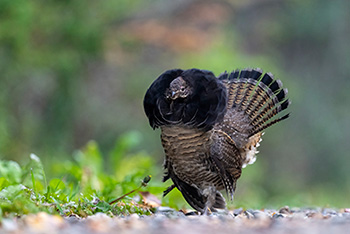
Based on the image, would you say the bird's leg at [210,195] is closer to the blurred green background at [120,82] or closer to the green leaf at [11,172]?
the green leaf at [11,172]

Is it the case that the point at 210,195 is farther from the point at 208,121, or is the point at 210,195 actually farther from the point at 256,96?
the point at 256,96

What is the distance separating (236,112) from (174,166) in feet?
2.81

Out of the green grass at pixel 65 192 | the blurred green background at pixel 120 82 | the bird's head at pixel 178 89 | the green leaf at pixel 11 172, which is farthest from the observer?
the blurred green background at pixel 120 82

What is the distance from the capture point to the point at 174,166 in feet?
17.4

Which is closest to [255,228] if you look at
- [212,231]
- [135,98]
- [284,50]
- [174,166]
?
[212,231]

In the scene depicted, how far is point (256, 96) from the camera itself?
5617 millimetres

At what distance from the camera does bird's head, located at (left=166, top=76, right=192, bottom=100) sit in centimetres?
514

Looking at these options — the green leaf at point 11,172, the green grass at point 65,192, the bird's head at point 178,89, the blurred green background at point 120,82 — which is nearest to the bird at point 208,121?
the bird's head at point 178,89

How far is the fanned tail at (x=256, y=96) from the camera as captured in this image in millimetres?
5574

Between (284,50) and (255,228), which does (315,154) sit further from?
(255,228)

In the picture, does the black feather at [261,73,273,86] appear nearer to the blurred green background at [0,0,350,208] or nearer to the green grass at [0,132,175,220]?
the green grass at [0,132,175,220]

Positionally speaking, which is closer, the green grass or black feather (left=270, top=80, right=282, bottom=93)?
the green grass

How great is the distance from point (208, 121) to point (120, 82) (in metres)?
9.46

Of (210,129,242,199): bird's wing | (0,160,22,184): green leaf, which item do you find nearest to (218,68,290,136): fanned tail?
(210,129,242,199): bird's wing
